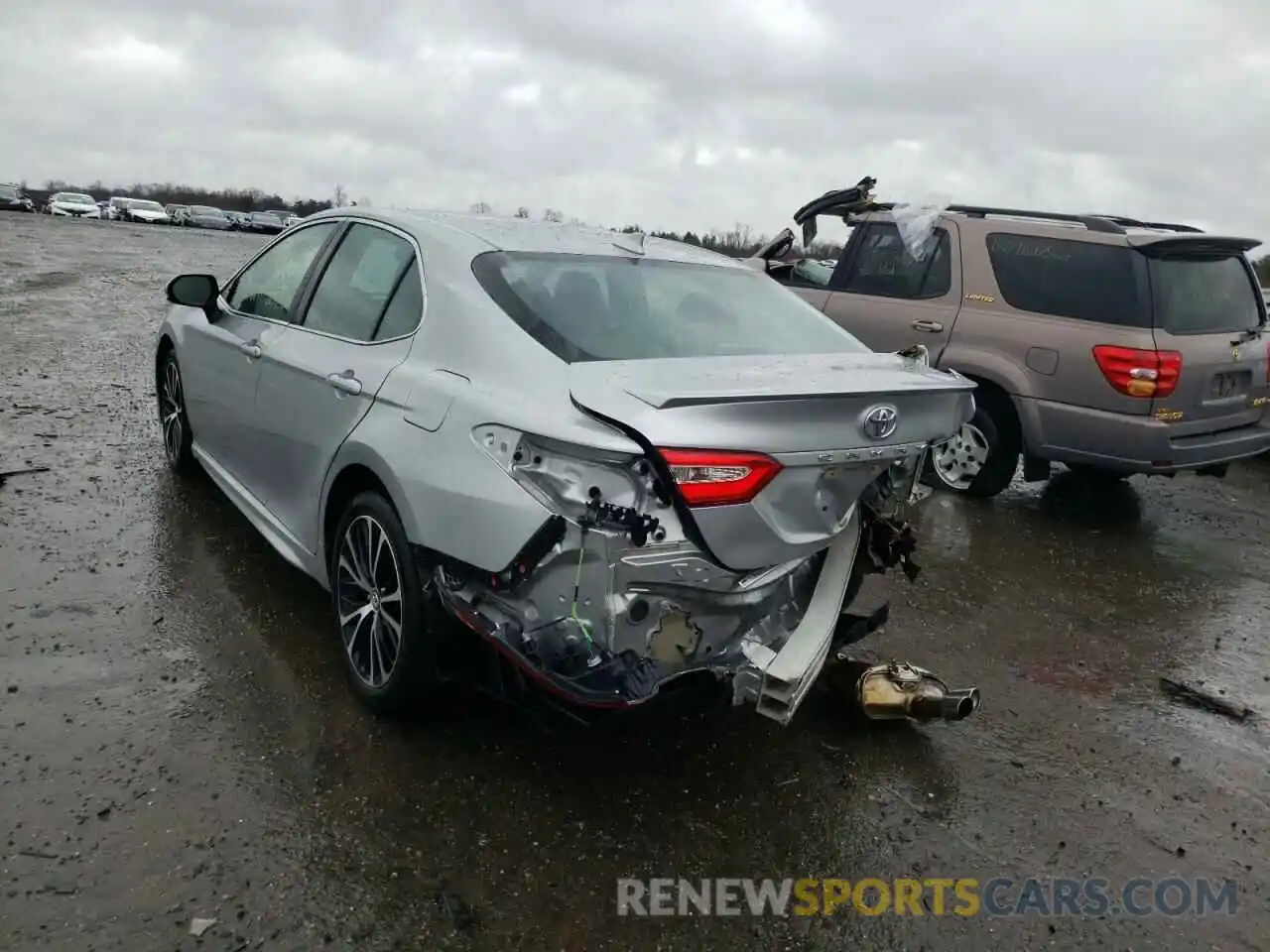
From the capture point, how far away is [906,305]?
23.1ft

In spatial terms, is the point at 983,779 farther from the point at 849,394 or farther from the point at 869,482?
the point at 849,394

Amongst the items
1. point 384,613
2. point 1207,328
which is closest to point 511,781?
point 384,613

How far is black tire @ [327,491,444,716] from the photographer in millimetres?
3025

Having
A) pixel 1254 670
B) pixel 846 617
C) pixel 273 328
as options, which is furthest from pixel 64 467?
pixel 1254 670

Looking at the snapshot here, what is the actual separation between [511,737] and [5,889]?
1.47m

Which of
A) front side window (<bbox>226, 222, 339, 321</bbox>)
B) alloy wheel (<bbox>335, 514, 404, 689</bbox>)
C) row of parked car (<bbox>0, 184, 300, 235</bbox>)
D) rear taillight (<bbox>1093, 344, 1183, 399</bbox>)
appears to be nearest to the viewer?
alloy wheel (<bbox>335, 514, 404, 689</bbox>)

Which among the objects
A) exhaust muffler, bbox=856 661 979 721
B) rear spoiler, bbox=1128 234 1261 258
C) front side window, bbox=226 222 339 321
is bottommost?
exhaust muffler, bbox=856 661 979 721

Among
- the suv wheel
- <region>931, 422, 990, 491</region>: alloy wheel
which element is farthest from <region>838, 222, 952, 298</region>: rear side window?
the suv wheel

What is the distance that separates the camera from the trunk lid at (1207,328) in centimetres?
585

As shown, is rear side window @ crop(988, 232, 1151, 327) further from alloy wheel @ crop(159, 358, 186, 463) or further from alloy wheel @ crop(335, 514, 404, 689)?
alloy wheel @ crop(159, 358, 186, 463)

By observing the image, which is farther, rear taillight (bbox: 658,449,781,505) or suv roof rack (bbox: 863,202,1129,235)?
suv roof rack (bbox: 863,202,1129,235)

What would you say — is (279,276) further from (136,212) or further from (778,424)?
(136,212)

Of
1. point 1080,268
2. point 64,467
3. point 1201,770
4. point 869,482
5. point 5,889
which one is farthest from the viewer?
point 1080,268

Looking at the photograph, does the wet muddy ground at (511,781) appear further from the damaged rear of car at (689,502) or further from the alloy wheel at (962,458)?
the alloy wheel at (962,458)
